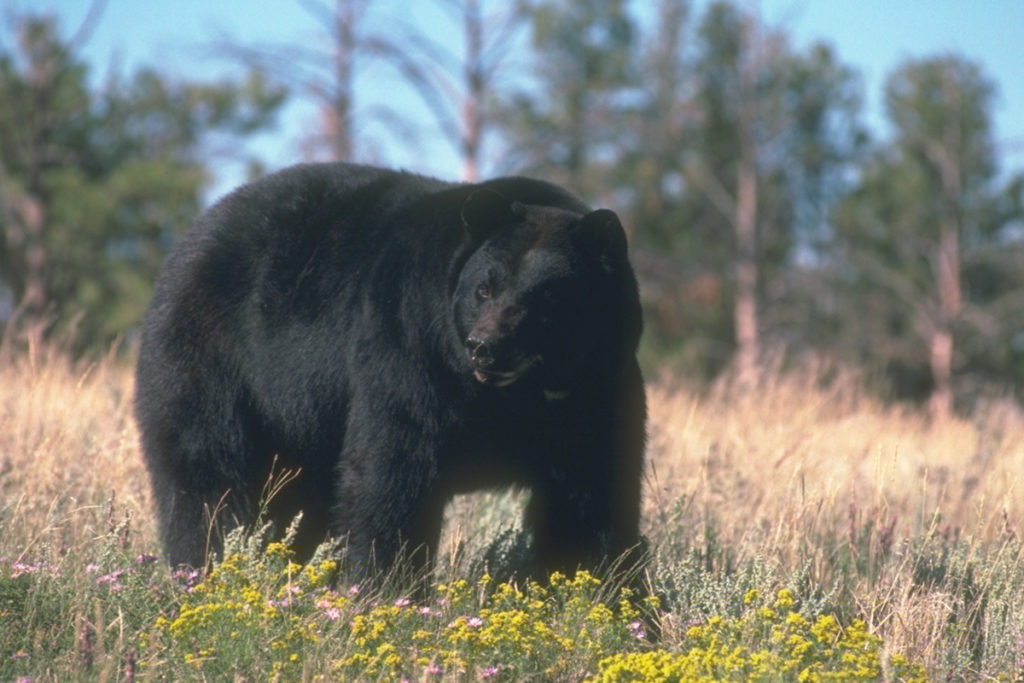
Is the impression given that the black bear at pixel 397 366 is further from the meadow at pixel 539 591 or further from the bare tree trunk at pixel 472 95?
the bare tree trunk at pixel 472 95

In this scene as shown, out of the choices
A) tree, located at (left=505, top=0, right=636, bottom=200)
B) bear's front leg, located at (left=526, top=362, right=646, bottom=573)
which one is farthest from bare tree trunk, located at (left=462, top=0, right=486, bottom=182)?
bear's front leg, located at (left=526, top=362, right=646, bottom=573)

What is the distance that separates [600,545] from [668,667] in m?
1.33

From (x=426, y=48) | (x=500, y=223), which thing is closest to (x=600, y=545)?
(x=500, y=223)

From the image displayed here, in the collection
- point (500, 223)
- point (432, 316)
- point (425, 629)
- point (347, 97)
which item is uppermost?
point (347, 97)

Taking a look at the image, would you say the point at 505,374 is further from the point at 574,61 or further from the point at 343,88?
the point at 574,61

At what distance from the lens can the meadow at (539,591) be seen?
369cm

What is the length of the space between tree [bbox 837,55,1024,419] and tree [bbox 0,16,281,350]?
16106 millimetres

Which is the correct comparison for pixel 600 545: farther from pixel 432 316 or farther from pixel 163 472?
pixel 163 472

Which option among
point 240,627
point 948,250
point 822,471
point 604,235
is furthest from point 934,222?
point 240,627

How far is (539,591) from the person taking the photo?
14.2ft

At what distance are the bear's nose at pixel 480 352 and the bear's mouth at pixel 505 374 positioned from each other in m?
0.05

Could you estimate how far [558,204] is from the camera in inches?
203

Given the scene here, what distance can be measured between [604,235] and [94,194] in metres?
22.1

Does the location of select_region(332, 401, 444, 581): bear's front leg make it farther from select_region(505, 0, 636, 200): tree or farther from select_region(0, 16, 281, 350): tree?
→ select_region(505, 0, 636, 200): tree
